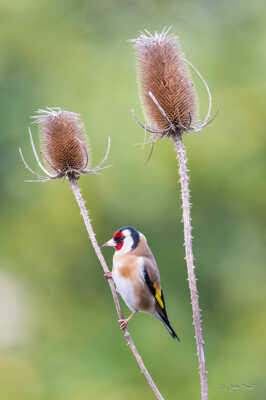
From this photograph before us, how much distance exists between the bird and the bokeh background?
256 inches

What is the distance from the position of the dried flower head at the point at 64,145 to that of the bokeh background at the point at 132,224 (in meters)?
6.49

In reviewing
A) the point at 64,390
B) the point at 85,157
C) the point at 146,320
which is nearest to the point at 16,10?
the point at 146,320

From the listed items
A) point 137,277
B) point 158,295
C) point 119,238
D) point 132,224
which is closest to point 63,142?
point 119,238

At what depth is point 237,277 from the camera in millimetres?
12297

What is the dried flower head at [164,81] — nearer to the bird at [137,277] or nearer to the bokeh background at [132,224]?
the bird at [137,277]

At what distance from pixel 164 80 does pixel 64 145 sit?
2.55 ft

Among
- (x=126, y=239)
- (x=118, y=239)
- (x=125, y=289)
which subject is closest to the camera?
(x=118, y=239)

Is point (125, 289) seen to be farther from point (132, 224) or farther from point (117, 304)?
point (132, 224)

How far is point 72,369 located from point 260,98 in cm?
598

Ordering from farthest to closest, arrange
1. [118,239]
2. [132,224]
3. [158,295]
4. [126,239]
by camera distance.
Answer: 1. [132,224]
2. [158,295]
3. [126,239]
4. [118,239]

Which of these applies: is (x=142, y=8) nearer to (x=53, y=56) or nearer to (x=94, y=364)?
(x=53, y=56)

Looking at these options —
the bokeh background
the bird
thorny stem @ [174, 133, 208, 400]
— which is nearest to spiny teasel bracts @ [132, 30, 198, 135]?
thorny stem @ [174, 133, 208, 400]

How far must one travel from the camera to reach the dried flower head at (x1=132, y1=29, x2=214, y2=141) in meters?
4.16

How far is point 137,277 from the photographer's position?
13.9 ft
